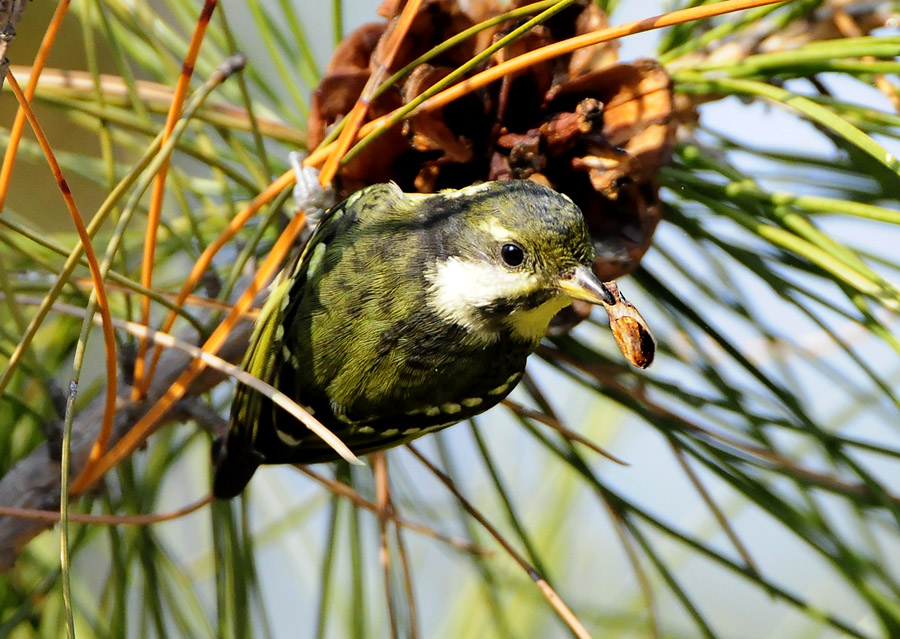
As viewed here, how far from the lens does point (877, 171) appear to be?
2.78ft

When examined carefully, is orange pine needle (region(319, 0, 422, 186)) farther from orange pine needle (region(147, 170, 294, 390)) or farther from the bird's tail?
the bird's tail

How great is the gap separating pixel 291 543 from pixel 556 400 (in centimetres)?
68

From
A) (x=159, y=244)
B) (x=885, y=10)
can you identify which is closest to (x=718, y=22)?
(x=885, y=10)

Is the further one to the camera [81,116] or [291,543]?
[291,543]

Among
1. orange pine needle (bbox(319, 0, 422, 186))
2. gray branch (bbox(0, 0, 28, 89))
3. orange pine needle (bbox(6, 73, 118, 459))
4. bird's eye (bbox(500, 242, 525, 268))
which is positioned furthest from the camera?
bird's eye (bbox(500, 242, 525, 268))

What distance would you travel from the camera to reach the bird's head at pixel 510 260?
2.70ft

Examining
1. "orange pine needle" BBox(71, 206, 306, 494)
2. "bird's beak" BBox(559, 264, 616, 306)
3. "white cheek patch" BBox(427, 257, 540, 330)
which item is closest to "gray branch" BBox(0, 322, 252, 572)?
"orange pine needle" BBox(71, 206, 306, 494)

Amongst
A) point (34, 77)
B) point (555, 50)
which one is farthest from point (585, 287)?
point (34, 77)

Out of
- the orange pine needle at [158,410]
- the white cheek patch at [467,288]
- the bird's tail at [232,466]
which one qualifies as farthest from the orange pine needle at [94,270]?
the white cheek patch at [467,288]

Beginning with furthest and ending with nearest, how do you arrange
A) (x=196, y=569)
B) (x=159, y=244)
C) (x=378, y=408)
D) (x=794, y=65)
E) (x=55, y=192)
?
(x=55, y=192)
(x=196, y=569)
(x=159, y=244)
(x=378, y=408)
(x=794, y=65)

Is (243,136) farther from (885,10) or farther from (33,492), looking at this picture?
(885,10)

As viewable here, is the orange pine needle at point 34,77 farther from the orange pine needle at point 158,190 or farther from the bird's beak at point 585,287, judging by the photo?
the bird's beak at point 585,287

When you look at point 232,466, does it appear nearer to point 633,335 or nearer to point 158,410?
point 158,410

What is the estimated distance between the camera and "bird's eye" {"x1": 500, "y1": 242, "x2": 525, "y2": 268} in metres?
Answer: 0.90
